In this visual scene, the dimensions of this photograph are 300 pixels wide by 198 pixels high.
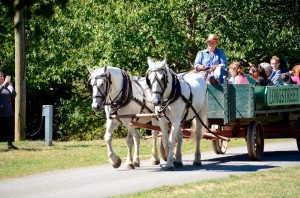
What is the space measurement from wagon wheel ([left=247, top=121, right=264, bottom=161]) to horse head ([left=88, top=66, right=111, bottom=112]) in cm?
320

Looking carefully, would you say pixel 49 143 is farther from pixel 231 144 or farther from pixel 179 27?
pixel 179 27

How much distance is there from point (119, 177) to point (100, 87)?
1.68 metres

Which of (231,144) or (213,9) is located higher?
(213,9)

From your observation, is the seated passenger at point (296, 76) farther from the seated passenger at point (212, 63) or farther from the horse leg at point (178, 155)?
the horse leg at point (178, 155)

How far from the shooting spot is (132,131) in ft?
48.6

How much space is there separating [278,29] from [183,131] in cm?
1421

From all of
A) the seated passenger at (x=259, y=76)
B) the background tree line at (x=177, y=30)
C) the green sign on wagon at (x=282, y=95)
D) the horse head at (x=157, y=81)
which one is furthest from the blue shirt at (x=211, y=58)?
the background tree line at (x=177, y=30)

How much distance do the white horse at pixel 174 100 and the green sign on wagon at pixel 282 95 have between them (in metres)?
1.33

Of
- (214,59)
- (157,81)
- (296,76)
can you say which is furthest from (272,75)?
(157,81)

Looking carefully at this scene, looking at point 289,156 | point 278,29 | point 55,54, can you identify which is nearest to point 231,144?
point 289,156

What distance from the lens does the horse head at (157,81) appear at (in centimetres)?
1362

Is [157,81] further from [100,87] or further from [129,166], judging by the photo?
[129,166]

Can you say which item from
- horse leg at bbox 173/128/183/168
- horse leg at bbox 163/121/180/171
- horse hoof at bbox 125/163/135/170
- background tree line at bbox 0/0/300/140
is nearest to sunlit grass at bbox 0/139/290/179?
horse hoof at bbox 125/163/135/170

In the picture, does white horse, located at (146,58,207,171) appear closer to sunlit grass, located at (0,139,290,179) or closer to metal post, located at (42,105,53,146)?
sunlit grass, located at (0,139,290,179)
